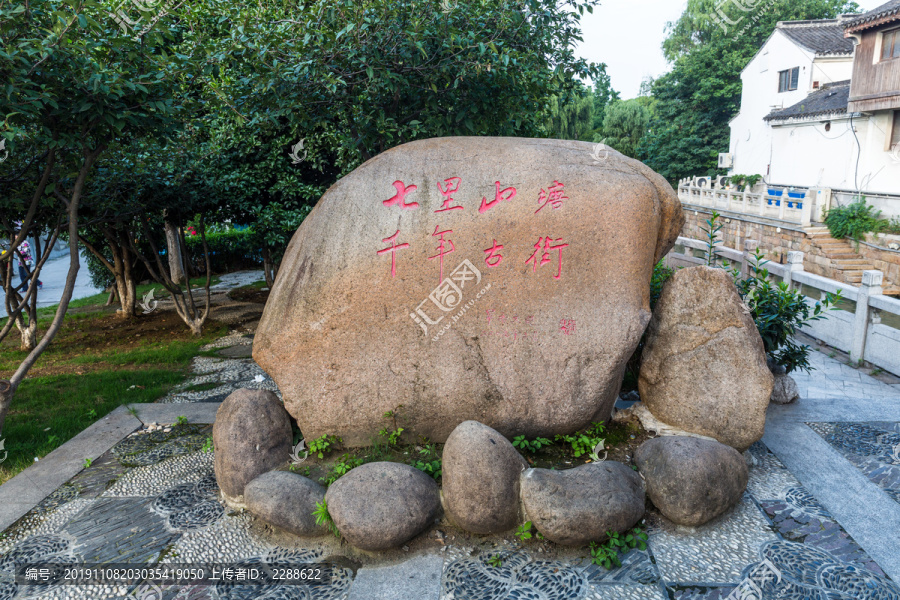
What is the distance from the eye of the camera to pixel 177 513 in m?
4.67

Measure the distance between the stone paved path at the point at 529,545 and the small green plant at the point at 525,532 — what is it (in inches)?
2.5

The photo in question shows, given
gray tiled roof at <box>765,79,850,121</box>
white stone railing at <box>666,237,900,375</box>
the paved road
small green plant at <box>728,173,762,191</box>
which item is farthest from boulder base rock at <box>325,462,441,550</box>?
small green plant at <box>728,173,762,191</box>

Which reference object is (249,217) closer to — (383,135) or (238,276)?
(383,135)

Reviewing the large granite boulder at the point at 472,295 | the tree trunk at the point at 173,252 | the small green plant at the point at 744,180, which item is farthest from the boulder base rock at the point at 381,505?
the small green plant at the point at 744,180

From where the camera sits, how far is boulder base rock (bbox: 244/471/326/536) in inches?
167

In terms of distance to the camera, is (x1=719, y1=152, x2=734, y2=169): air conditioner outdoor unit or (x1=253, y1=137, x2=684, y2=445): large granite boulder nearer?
(x1=253, y1=137, x2=684, y2=445): large granite boulder

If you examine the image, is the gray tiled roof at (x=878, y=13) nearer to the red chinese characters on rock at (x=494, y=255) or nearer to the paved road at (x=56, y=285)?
the red chinese characters on rock at (x=494, y=255)

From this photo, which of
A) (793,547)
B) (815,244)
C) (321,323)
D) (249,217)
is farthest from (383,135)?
(815,244)

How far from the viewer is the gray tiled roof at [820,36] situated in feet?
72.7

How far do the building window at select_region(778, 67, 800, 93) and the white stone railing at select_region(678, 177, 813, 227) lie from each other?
419cm

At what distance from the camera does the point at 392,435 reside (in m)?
5.01

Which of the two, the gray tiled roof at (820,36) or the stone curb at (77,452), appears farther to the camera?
the gray tiled roof at (820,36)

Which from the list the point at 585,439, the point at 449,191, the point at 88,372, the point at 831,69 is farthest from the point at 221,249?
the point at 831,69

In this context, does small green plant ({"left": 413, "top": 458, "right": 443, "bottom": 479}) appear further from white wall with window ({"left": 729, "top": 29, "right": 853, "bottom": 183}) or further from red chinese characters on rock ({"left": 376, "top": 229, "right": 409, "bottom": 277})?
white wall with window ({"left": 729, "top": 29, "right": 853, "bottom": 183})
